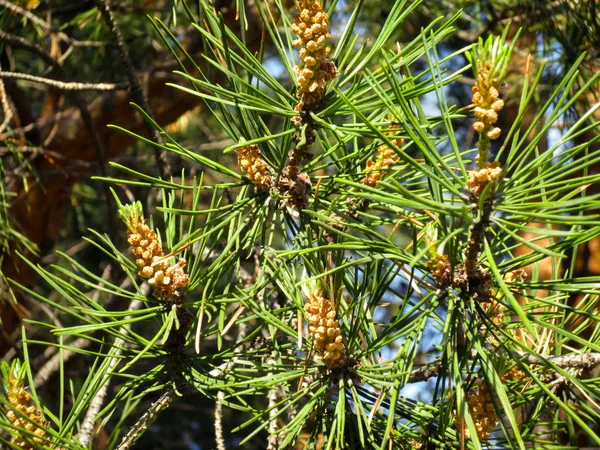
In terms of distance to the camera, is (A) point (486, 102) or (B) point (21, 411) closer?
(A) point (486, 102)

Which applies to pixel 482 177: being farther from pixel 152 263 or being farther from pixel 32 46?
pixel 32 46

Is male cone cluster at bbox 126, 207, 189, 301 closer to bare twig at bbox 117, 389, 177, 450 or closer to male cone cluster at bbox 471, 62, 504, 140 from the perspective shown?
bare twig at bbox 117, 389, 177, 450

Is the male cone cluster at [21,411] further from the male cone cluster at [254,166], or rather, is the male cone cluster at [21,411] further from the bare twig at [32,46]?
the bare twig at [32,46]

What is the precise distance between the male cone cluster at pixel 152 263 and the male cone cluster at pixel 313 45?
0.18 meters

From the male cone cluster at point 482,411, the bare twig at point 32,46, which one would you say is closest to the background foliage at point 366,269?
the male cone cluster at point 482,411

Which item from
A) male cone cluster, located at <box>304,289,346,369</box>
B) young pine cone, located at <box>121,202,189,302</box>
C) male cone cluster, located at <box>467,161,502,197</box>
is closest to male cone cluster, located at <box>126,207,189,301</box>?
young pine cone, located at <box>121,202,189,302</box>

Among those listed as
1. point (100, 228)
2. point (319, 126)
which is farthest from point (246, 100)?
point (100, 228)

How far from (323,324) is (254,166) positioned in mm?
147

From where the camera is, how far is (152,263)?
555 millimetres

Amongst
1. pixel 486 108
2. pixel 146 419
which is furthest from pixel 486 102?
pixel 146 419

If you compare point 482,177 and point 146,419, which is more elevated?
point 482,177

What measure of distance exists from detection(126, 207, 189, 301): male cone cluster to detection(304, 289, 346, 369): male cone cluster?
121mm

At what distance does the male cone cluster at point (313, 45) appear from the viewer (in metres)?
0.49

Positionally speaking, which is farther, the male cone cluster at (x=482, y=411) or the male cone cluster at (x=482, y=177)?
the male cone cluster at (x=482, y=411)
